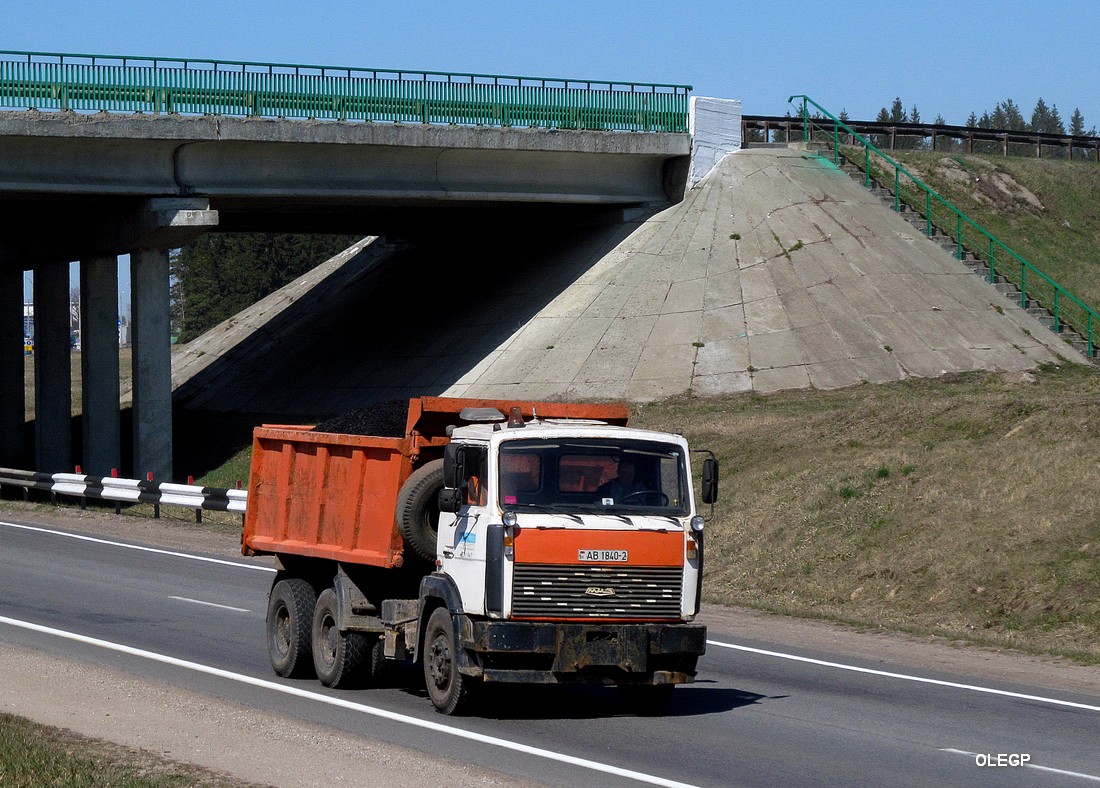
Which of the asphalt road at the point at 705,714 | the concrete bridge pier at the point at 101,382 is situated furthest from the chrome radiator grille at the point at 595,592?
the concrete bridge pier at the point at 101,382

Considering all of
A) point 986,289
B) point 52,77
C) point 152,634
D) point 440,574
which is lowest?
point 152,634

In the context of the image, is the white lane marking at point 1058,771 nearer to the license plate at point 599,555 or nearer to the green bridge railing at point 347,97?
the license plate at point 599,555

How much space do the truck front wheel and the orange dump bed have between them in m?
0.72

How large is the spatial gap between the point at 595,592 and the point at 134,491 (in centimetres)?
2295

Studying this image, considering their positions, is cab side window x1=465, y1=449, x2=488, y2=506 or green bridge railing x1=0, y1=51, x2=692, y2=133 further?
green bridge railing x1=0, y1=51, x2=692, y2=133

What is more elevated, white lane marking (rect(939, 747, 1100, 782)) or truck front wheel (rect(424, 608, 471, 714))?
truck front wheel (rect(424, 608, 471, 714))

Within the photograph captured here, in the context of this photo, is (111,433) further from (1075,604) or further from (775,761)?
(775,761)

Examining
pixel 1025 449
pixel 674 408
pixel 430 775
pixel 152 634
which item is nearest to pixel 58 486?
pixel 674 408

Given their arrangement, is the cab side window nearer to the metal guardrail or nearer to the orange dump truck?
the orange dump truck

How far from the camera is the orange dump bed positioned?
39.6ft

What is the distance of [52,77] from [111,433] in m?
9.85

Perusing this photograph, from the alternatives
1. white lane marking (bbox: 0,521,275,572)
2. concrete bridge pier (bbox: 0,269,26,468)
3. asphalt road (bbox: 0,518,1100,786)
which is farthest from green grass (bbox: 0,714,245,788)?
concrete bridge pier (bbox: 0,269,26,468)

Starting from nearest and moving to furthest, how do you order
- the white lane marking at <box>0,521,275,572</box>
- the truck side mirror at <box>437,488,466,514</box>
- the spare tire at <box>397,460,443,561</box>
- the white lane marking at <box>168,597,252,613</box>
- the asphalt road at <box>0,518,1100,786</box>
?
the asphalt road at <box>0,518,1100,786</box> → the truck side mirror at <box>437,488,466,514</box> → the spare tire at <box>397,460,443,561</box> → the white lane marking at <box>168,597,252,613</box> → the white lane marking at <box>0,521,275,572</box>

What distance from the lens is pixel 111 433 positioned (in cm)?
3906
